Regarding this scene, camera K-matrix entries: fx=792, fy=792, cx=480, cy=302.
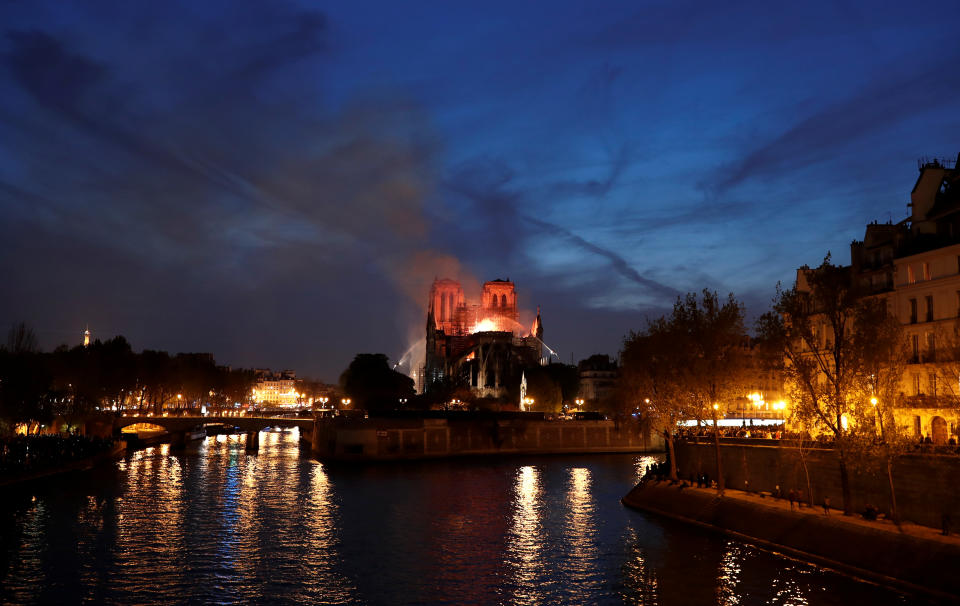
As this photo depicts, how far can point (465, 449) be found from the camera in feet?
355

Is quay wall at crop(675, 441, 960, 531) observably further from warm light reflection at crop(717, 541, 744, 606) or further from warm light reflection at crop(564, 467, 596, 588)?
warm light reflection at crop(564, 467, 596, 588)

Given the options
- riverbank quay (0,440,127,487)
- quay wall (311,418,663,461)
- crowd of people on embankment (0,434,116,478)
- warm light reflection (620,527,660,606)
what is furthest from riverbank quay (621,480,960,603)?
crowd of people on embankment (0,434,116,478)

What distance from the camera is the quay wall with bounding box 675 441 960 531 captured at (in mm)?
33312

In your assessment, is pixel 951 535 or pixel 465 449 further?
pixel 465 449

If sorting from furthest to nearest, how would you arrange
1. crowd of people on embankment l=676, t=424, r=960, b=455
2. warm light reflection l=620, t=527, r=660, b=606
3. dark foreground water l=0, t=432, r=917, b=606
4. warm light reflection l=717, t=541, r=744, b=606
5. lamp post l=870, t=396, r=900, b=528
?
crowd of people on embankment l=676, t=424, r=960, b=455 < lamp post l=870, t=396, r=900, b=528 < dark foreground water l=0, t=432, r=917, b=606 < warm light reflection l=620, t=527, r=660, b=606 < warm light reflection l=717, t=541, r=744, b=606

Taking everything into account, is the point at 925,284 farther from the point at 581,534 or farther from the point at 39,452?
the point at 39,452

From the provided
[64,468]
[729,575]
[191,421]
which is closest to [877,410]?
[729,575]

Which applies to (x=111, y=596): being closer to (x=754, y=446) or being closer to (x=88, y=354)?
(x=754, y=446)

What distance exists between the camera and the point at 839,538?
35.9 meters

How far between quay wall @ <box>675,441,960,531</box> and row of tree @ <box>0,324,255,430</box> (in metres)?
66.9

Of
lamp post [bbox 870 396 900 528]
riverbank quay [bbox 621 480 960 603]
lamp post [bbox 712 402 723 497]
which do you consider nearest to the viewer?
riverbank quay [bbox 621 480 960 603]

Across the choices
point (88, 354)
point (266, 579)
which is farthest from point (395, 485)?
point (88, 354)

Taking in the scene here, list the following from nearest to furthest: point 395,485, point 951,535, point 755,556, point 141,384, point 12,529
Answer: point 951,535 → point 755,556 → point 12,529 → point 395,485 → point 141,384

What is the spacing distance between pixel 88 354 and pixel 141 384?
1617cm
